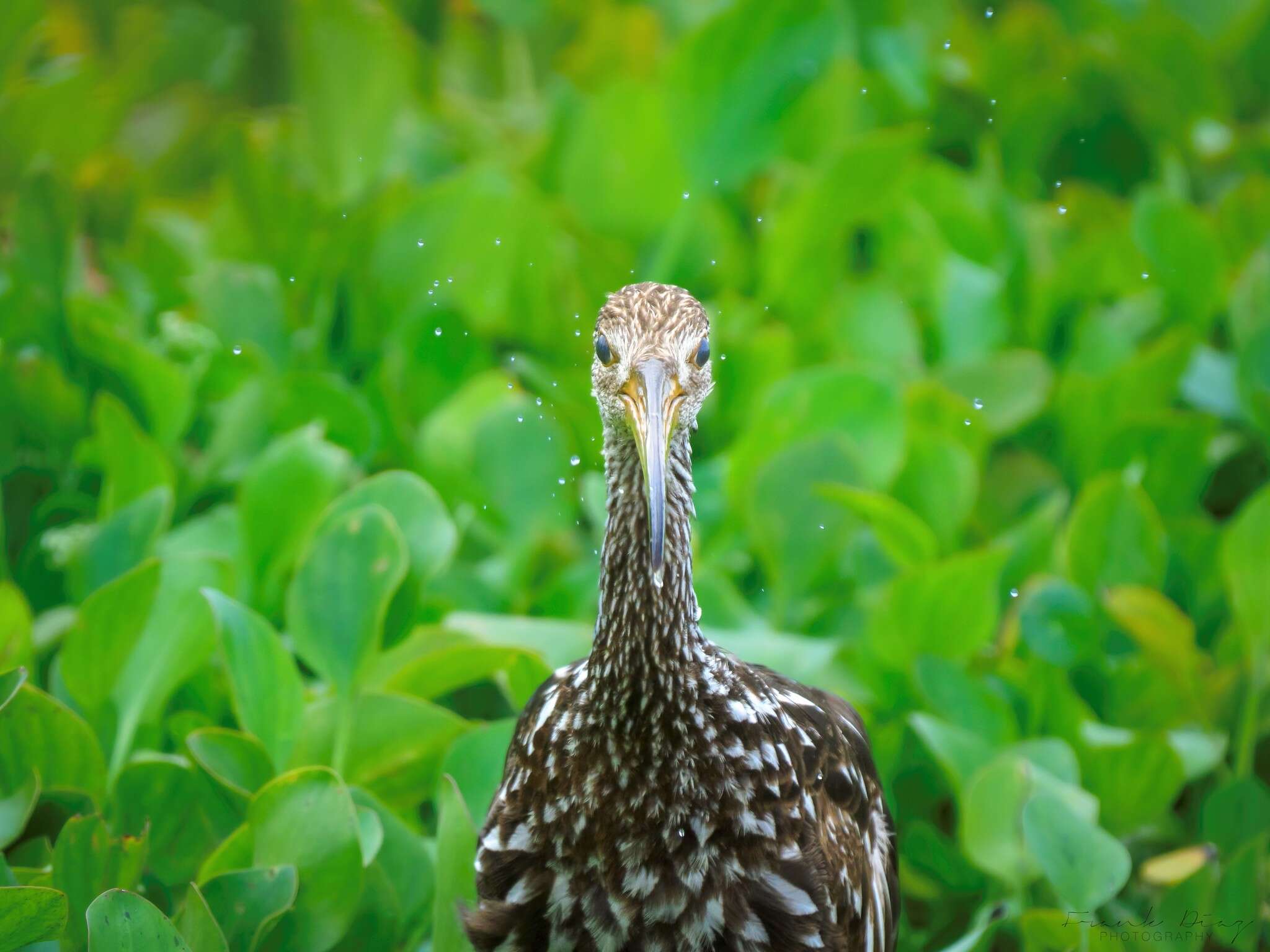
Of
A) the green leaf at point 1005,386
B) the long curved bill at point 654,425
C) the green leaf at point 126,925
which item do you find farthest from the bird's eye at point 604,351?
the green leaf at point 1005,386

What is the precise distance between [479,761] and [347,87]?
2807 mm

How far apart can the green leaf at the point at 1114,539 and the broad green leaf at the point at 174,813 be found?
2.36m

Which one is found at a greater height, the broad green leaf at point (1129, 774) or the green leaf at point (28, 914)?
the broad green leaf at point (1129, 774)

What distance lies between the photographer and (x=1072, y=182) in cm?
607

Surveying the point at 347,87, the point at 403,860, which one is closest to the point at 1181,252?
the point at 347,87

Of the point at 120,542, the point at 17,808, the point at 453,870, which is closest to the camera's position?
the point at 453,870

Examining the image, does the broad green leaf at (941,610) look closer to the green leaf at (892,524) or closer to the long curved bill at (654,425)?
the green leaf at (892,524)

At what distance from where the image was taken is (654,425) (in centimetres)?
240

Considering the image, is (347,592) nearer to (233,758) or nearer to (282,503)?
(233,758)

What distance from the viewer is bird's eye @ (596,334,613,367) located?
260 centimetres

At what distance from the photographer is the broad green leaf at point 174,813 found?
325 cm

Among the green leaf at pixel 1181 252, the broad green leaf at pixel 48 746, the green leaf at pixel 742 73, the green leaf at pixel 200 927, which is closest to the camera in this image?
the green leaf at pixel 200 927

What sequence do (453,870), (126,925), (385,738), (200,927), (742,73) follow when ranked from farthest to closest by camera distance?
(742,73)
(385,738)
(453,870)
(200,927)
(126,925)

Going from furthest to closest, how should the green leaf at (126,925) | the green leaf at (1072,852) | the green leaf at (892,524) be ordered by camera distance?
the green leaf at (892,524), the green leaf at (1072,852), the green leaf at (126,925)
